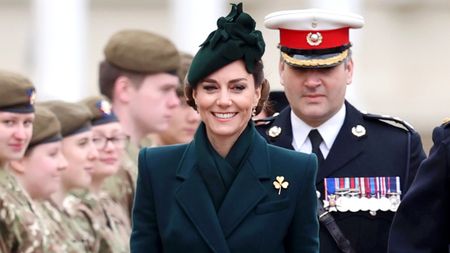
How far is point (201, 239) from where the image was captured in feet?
27.4

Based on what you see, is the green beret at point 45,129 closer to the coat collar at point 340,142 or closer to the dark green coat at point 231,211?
the coat collar at point 340,142

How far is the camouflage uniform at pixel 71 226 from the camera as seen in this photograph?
478 inches

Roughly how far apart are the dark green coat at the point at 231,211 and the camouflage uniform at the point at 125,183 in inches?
209

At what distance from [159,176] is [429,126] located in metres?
26.3

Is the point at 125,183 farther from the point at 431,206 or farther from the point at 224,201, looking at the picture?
the point at 224,201

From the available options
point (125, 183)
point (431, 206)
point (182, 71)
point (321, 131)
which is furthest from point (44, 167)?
point (431, 206)

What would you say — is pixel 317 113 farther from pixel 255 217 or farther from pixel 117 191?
pixel 117 191

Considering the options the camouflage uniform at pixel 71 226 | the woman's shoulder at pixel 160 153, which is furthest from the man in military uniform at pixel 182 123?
the woman's shoulder at pixel 160 153

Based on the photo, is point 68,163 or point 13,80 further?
point 68,163

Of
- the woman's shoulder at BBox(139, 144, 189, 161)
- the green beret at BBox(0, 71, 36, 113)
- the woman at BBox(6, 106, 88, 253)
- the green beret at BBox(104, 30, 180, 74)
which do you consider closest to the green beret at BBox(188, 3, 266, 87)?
the woman's shoulder at BBox(139, 144, 189, 161)

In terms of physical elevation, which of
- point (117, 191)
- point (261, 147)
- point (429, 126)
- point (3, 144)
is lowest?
point (429, 126)

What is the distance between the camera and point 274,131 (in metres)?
10.3

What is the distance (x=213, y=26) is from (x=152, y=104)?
1530 cm

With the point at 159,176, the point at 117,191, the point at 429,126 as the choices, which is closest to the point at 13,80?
the point at 117,191
